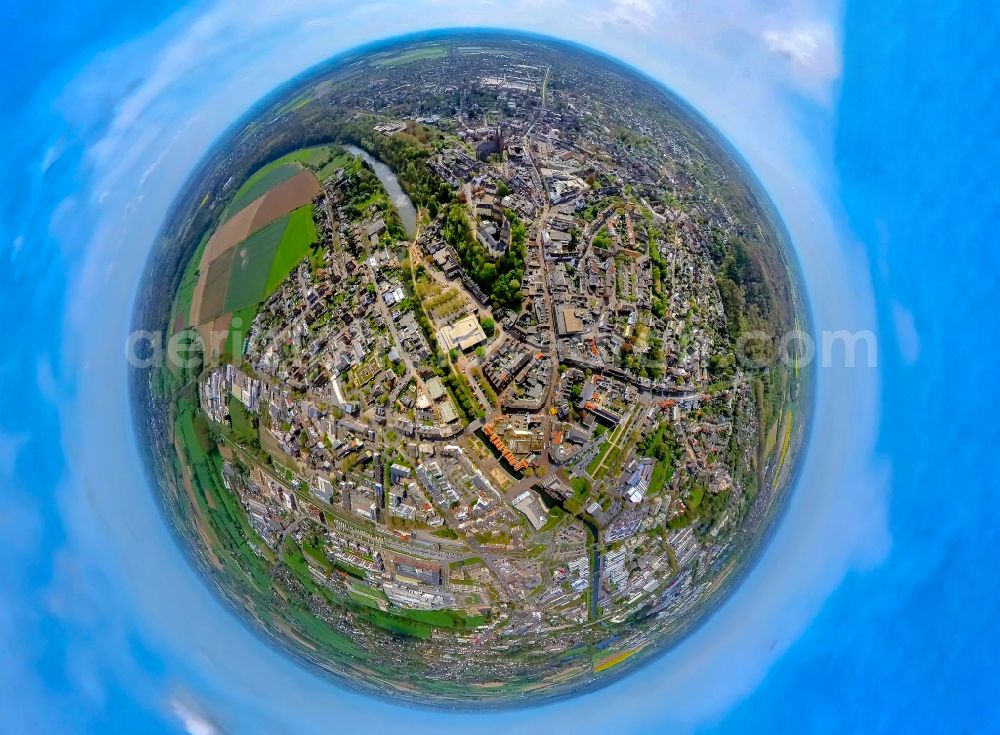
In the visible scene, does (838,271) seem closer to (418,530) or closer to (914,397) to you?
(914,397)

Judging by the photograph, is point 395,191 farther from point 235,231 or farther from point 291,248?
point 235,231

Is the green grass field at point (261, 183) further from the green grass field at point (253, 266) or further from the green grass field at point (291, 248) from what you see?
the green grass field at point (291, 248)

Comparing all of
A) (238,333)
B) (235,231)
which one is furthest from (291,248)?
(238,333)

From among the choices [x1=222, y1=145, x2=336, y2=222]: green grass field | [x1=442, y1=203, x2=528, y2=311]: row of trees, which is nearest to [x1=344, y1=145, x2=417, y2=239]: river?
[x1=222, y1=145, x2=336, y2=222]: green grass field

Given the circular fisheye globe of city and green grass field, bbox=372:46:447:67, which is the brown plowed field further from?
green grass field, bbox=372:46:447:67

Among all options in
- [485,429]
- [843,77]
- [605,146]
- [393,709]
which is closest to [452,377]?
[485,429]
